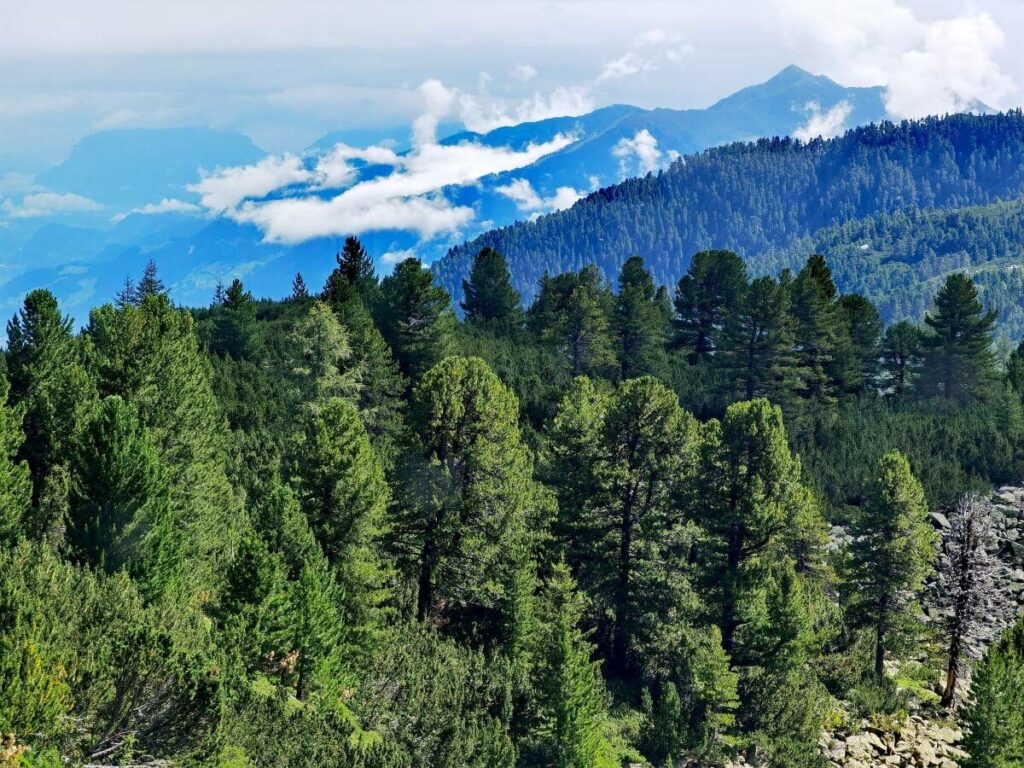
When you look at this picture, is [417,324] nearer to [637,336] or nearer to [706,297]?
[637,336]

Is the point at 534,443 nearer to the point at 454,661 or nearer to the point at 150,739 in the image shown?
the point at 454,661

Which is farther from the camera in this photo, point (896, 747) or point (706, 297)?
point (706, 297)

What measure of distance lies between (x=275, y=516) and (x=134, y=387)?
1078cm

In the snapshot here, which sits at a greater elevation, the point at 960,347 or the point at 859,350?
the point at 859,350

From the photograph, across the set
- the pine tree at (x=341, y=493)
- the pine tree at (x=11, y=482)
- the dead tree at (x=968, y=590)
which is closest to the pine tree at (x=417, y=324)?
the pine tree at (x=341, y=493)

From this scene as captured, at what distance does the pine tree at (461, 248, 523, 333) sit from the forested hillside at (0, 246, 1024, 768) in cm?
3116

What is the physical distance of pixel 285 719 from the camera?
2588 cm

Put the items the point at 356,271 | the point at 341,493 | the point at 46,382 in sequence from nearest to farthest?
the point at 341,493 → the point at 46,382 → the point at 356,271

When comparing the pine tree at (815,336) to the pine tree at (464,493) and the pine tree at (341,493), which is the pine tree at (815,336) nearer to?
the pine tree at (464,493)

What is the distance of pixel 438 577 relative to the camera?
36750 millimetres

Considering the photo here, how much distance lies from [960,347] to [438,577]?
53030 millimetres

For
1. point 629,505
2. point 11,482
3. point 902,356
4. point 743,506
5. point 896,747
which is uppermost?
point 902,356

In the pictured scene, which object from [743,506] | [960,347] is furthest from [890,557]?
[960,347]

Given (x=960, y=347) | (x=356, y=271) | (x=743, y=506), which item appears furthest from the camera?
(x=356, y=271)
